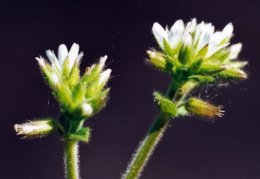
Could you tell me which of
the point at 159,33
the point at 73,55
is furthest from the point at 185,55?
the point at 73,55

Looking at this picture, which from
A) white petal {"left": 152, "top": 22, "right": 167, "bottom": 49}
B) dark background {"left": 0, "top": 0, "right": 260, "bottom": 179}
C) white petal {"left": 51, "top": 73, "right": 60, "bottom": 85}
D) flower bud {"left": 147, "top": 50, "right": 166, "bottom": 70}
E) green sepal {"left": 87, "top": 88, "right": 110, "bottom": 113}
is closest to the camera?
green sepal {"left": 87, "top": 88, "right": 110, "bottom": 113}

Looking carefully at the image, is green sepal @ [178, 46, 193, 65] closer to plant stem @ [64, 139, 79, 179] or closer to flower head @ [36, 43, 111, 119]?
flower head @ [36, 43, 111, 119]

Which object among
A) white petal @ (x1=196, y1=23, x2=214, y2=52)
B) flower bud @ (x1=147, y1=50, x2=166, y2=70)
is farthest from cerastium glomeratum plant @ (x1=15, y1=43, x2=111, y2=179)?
white petal @ (x1=196, y1=23, x2=214, y2=52)

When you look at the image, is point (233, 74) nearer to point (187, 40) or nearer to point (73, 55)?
point (187, 40)

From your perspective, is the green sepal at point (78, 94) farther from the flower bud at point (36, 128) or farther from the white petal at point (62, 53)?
the white petal at point (62, 53)

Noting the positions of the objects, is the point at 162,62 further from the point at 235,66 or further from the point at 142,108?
the point at 142,108

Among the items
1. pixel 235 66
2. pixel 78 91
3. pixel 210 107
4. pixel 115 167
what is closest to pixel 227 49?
pixel 235 66
